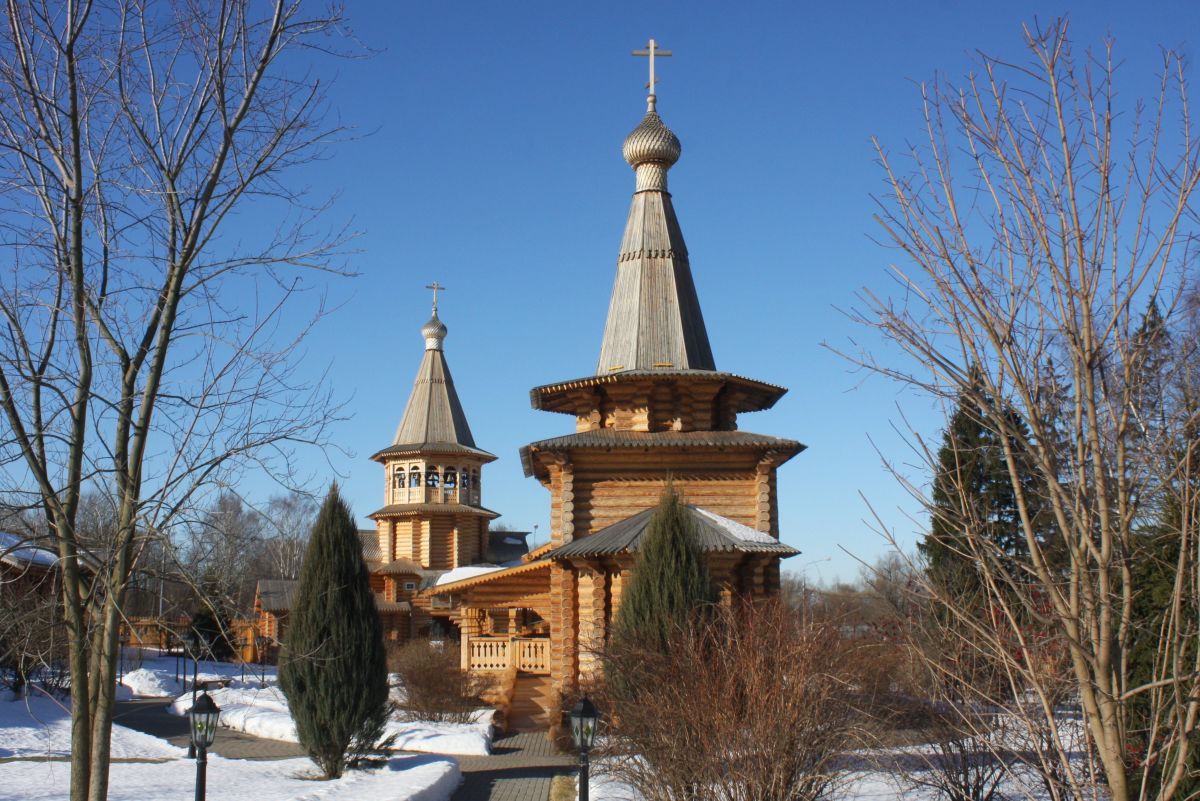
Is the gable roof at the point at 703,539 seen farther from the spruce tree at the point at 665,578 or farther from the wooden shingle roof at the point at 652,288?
the wooden shingle roof at the point at 652,288

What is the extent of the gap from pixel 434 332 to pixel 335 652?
33.4m

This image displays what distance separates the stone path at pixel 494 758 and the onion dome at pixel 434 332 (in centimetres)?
2561

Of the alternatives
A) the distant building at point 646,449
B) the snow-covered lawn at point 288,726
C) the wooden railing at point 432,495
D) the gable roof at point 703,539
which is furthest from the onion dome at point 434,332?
the gable roof at point 703,539

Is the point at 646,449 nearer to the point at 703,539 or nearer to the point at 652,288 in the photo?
the point at 703,539

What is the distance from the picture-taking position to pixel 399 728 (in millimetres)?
19000

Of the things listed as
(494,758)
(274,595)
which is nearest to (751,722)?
(494,758)

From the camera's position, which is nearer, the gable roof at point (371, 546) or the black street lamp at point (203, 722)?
the black street lamp at point (203, 722)

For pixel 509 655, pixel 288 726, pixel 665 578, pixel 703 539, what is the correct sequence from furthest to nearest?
pixel 509 655, pixel 288 726, pixel 703 539, pixel 665 578

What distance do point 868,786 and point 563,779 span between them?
14.6ft

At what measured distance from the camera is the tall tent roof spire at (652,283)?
20234 millimetres

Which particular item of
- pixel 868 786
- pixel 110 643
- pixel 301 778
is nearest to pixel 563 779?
pixel 301 778

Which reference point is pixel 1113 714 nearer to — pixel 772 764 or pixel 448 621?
pixel 772 764

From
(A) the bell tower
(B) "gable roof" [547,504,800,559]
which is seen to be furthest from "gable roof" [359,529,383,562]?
(B) "gable roof" [547,504,800,559]

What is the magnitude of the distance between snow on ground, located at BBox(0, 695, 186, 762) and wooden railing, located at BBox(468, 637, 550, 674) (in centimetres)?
688
